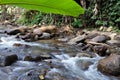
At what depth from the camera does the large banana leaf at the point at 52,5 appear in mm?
657

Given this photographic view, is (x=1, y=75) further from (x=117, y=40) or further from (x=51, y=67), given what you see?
(x=117, y=40)

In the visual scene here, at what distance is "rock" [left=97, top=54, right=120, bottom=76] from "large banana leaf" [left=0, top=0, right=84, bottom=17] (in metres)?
4.51

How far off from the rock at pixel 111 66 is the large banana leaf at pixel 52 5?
451 cm

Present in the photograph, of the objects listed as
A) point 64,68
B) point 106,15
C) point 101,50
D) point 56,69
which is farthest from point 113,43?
point 56,69

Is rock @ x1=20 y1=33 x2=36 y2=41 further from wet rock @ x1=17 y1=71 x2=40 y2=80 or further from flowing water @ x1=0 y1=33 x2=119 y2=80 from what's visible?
wet rock @ x1=17 y1=71 x2=40 y2=80

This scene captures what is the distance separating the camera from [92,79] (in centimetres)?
493

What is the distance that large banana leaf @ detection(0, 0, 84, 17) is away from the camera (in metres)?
0.66

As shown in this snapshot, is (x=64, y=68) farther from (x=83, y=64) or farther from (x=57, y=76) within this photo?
(x=57, y=76)

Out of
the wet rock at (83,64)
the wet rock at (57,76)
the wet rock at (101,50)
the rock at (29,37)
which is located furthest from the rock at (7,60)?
the rock at (29,37)

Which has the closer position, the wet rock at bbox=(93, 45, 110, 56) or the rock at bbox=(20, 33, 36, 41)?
the wet rock at bbox=(93, 45, 110, 56)

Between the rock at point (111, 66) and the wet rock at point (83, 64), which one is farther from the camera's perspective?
the wet rock at point (83, 64)

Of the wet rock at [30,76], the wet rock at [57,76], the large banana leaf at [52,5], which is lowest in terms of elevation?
the wet rock at [57,76]

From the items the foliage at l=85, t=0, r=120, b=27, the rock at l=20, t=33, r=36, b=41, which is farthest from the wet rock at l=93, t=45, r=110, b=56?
the foliage at l=85, t=0, r=120, b=27

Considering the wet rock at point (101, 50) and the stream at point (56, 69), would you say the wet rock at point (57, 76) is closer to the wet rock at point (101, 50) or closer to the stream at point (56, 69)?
the stream at point (56, 69)
